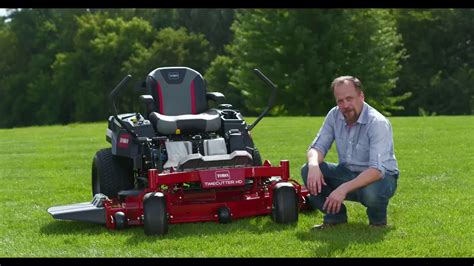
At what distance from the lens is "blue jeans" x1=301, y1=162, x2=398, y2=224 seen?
567cm

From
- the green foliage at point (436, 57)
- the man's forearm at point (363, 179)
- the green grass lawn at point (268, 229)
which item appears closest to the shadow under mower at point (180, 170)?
the green grass lawn at point (268, 229)

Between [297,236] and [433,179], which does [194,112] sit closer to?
[297,236]

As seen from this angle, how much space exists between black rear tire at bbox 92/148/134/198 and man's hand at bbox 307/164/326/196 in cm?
194

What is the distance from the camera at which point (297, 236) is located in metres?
5.62

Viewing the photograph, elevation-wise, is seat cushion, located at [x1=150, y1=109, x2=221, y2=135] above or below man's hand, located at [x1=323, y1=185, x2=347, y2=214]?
above

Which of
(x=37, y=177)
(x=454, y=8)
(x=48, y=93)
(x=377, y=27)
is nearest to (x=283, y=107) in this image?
(x=377, y=27)

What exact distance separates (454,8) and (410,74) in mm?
3779

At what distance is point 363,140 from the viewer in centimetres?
582

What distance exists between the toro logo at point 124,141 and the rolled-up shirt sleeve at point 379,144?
2084mm

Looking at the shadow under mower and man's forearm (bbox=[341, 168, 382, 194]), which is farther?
the shadow under mower

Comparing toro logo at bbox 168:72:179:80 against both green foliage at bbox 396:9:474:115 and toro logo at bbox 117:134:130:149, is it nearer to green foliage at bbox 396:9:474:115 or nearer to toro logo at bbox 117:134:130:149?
toro logo at bbox 117:134:130:149

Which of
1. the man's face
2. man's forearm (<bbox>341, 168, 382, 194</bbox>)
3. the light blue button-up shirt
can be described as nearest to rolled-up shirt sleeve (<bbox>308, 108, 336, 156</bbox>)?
the light blue button-up shirt

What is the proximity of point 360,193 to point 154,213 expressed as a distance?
4.69 ft

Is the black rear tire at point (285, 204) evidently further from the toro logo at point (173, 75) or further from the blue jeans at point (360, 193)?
the toro logo at point (173, 75)
